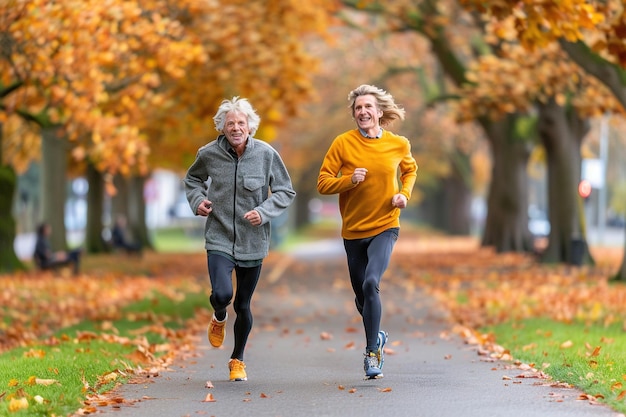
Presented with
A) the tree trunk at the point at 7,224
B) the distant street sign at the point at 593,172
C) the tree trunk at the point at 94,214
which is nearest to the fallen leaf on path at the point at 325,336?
the tree trunk at the point at 7,224

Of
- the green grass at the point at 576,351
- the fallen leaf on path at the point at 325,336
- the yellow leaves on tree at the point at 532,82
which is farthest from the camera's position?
the yellow leaves on tree at the point at 532,82

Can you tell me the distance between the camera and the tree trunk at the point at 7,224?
24250 millimetres

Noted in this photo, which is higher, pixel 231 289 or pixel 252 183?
pixel 252 183

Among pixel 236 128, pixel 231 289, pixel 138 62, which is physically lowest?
pixel 231 289

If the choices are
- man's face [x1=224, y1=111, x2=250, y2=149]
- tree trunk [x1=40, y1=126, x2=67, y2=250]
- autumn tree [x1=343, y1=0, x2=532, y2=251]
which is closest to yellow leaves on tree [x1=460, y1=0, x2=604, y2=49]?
man's face [x1=224, y1=111, x2=250, y2=149]

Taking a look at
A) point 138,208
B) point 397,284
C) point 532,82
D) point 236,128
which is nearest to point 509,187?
point 532,82

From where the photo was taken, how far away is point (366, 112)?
8891 millimetres

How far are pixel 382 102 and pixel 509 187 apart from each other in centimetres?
2539

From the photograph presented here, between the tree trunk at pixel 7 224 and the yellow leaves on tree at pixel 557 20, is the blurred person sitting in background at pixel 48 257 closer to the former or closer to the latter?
the tree trunk at pixel 7 224

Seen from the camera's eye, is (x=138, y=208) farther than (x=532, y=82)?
Yes

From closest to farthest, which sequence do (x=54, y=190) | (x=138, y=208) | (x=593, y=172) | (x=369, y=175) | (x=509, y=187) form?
(x=369, y=175)
(x=54, y=190)
(x=509, y=187)
(x=593, y=172)
(x=138, y=208)

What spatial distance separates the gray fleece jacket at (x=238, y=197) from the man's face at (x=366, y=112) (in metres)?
0.68

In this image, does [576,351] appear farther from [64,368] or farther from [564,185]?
[564,185]

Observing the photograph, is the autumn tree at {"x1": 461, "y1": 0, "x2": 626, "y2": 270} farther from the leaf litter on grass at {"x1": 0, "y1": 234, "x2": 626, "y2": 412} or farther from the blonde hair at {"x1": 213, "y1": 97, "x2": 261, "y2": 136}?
the blonde hair at {"x1": 213, "y1": 97, "x2": 261, "y2": 136}
